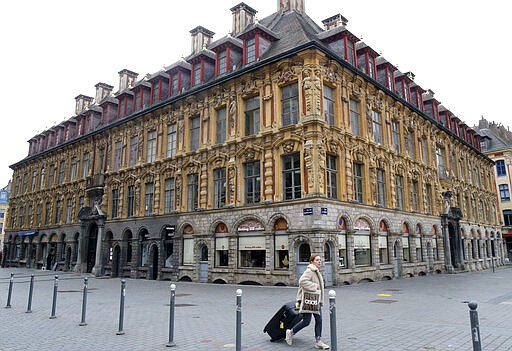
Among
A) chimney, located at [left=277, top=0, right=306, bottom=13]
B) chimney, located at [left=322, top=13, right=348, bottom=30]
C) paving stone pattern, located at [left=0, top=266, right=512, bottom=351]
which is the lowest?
paving stone pattern, located at [left=0, top=266, right=512, bottom=351]

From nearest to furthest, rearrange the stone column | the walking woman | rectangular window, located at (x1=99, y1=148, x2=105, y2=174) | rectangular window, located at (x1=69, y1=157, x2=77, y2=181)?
1. the walking woman
2. the stone column
3. rectangular window, located at (x1=99, y1=148, x2=105, y2=174)
4. rectangular window, located at (x1=69, y1=157, x2=77, y2=181)

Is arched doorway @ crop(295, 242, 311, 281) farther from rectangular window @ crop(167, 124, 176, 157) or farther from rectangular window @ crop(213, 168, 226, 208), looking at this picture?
A: rectangular window @ crop(167, 124, 176, 157)

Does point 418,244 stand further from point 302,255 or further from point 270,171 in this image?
point 270,171

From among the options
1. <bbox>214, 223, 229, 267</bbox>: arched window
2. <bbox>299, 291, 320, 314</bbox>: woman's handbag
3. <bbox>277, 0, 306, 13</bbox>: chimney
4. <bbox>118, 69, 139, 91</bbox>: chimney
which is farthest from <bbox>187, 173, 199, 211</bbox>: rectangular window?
<bbox>118, 69, 139, 91</bbox>: chimney

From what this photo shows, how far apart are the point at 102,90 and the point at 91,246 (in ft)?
56.3

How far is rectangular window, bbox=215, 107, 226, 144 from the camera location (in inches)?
950

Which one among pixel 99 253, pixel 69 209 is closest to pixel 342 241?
pixel 99 253

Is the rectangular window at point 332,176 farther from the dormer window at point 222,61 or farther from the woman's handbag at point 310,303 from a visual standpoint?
the woman's handbag at point 310,303

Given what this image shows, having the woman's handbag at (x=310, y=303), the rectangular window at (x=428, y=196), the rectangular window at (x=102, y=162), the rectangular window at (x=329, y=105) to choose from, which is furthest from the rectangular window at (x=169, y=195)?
the woman's handbag at (x=310, y=303)

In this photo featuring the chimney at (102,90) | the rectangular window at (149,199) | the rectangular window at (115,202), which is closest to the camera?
the rectangular window at (149,199)

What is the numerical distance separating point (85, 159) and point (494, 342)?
3501 centimetres

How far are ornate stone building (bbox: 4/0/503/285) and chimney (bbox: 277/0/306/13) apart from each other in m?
0.09

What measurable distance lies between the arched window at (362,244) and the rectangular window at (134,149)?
17.7m

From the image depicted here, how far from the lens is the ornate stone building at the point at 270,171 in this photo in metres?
19.9
